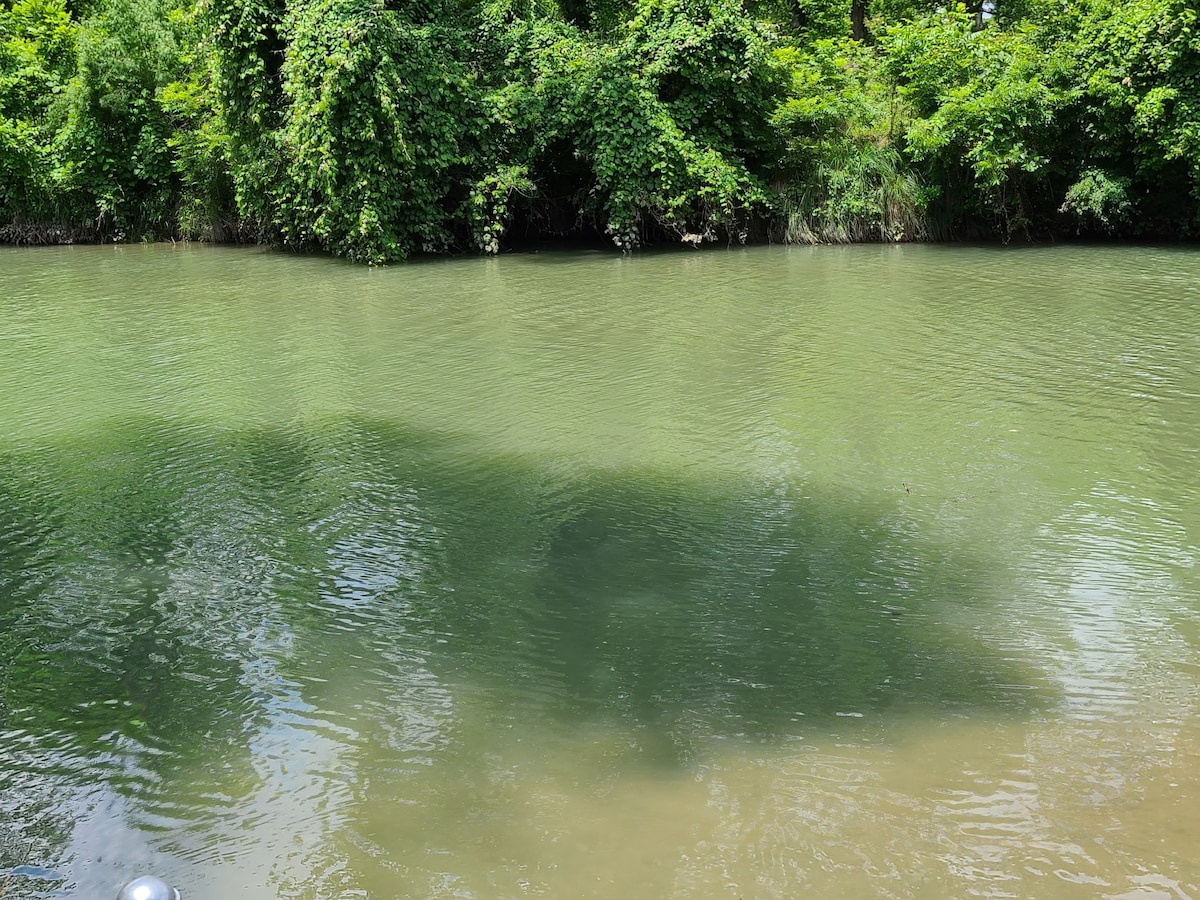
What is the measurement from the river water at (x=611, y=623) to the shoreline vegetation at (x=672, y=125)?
25.6 ft

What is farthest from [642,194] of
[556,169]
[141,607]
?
[141,607]

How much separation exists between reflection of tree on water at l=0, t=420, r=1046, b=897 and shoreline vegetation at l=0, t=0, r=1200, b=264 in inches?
464

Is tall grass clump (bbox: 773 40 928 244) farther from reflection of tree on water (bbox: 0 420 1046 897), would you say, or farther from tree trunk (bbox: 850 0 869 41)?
reflection of tree on water (bbox: 0 420 1046 897)

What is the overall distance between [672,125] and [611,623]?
584 inches

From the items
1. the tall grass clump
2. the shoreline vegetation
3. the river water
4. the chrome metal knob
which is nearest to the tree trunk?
the shoreline vegetation

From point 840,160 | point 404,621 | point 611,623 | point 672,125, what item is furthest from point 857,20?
point 404,621

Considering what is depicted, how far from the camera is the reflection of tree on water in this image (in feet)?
12.7

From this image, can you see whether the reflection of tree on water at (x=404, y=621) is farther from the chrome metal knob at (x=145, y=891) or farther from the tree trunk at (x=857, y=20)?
the tree trunk at (x=857, y=20)

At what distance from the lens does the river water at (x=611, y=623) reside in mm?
3303

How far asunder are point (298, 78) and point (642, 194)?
19.9ft

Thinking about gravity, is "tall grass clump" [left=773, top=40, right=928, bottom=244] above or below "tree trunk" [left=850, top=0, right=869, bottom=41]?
below

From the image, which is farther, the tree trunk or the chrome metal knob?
the tree trunk

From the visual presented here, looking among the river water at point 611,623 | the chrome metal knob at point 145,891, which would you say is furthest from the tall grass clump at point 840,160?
the chrome metal knob at point 145,891

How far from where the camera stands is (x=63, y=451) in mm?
7570
